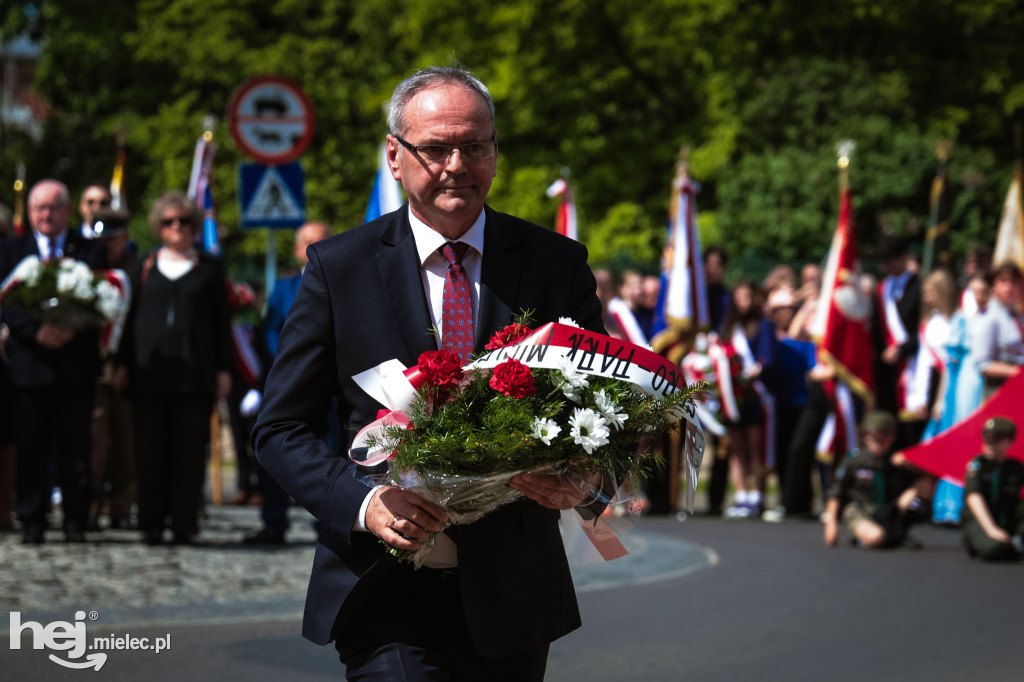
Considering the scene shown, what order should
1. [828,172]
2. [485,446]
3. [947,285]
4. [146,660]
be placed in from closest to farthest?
[485,446]
[146,660]
[947,285]
[828,172]

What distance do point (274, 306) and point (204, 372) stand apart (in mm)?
696

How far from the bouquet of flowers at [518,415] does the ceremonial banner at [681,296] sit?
1144 centimetres

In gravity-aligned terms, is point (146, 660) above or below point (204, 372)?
below

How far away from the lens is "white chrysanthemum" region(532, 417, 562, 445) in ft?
10.4

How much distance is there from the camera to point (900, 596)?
9.63m

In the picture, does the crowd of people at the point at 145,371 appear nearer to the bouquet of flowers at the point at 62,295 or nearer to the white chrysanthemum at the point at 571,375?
the bouquet of flowers at the point at 62,295

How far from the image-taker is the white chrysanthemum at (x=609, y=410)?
3262 mm

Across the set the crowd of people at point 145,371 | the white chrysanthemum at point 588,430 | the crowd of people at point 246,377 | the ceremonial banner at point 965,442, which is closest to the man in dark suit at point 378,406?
the white chrysanthemum at point 588,430

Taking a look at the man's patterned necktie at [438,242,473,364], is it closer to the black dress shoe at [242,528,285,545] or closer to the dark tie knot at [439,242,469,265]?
the dark tie knot at [439,242,469,265]

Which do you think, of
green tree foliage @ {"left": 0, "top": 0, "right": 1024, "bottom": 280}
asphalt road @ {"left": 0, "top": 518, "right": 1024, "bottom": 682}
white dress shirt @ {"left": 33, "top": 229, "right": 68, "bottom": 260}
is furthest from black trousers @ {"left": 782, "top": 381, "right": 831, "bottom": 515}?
green tree foliage @ {"left": 0, "top": 0, "right": 1024, "bottom": 280}

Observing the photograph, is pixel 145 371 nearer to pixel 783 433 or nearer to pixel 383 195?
pixel 383 195

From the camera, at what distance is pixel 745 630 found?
8414 millimetres

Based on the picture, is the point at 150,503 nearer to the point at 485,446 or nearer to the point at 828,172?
the point at 485,446

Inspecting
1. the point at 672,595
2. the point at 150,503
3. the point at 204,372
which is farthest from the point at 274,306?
the point at 672,595
